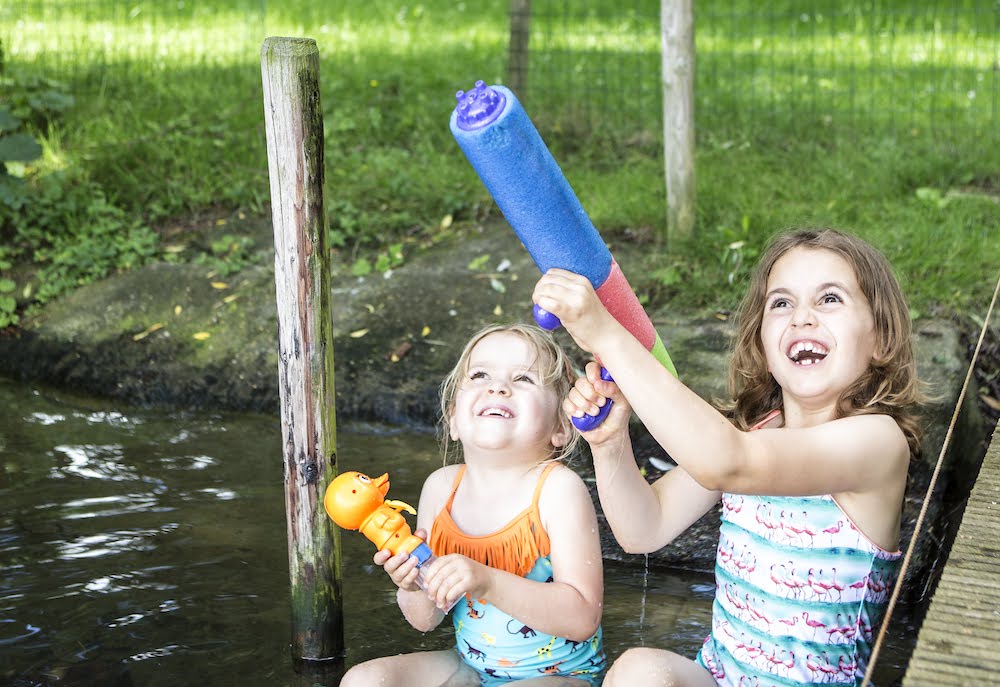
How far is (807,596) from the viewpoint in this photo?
2381 mm

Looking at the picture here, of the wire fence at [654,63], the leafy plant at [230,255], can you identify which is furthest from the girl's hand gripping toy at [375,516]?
the wire fence at [654,63]

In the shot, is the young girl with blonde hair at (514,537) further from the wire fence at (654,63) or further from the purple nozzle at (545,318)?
the wire fence at (654,63)

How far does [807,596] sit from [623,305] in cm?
72

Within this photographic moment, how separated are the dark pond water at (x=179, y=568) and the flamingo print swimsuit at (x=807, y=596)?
88 centimetres

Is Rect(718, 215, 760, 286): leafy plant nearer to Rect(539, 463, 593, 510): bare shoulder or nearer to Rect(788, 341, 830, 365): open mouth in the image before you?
Rect(539, 463, 593, 510): bare shoulder

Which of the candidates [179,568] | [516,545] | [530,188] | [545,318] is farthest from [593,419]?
[179,568]

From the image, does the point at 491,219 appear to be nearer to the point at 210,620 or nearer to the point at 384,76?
the point at 384,76

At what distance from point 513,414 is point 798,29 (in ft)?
21.6

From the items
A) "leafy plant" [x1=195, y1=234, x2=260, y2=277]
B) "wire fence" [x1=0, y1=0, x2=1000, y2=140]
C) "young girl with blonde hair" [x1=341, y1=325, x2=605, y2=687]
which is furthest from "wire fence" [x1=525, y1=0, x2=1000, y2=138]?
"young girl with blonde hair" [x1=341, y1=325, x2=605, y2=687]

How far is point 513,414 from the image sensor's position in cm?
271

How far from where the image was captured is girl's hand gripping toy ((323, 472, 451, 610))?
8.01ft

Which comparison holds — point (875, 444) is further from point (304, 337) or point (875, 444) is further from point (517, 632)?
point (304, 337)

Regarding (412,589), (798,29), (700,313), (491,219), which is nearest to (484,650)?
(412,589)

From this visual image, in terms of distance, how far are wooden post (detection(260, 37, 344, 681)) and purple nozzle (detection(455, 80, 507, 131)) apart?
937mm
